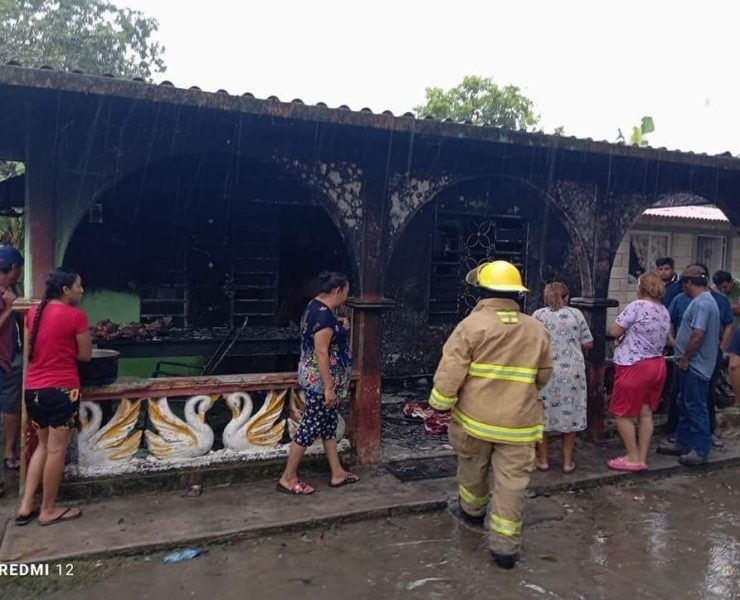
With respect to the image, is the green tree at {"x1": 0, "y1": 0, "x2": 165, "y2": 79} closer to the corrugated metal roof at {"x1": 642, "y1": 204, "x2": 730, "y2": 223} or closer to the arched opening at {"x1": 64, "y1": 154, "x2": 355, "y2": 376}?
the arched opening at {"x1": 64, "y1": 154, "x2": 355, "y2": 376}

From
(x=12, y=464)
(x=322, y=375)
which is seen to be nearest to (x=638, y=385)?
(x=322, y=375)

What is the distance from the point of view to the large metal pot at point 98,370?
15.0 ft

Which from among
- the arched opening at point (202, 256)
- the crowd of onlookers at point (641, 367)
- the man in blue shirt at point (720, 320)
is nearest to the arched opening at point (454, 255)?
the arched opening at point (202, 256)

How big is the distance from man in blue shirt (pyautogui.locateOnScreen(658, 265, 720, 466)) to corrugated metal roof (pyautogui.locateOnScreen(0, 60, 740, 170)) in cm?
132

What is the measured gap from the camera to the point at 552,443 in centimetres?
638

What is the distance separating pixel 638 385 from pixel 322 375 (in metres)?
A: 2.79

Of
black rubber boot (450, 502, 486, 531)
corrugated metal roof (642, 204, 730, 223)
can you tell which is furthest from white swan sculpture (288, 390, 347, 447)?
corrugated metal roof (642, 204, 730, 223)

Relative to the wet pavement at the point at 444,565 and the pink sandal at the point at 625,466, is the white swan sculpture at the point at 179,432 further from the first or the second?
the pink sandal at the point at 625,466

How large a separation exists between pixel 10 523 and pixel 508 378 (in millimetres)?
3466

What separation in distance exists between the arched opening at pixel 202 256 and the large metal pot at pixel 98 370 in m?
2.71

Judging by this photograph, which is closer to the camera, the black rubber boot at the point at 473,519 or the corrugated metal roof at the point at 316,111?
the corrugated metal roof at the point at 316,111

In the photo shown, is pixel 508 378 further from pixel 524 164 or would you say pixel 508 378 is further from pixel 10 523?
pixel 10 523

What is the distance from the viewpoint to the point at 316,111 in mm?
4559

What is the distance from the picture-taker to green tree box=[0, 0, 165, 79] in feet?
54.7
